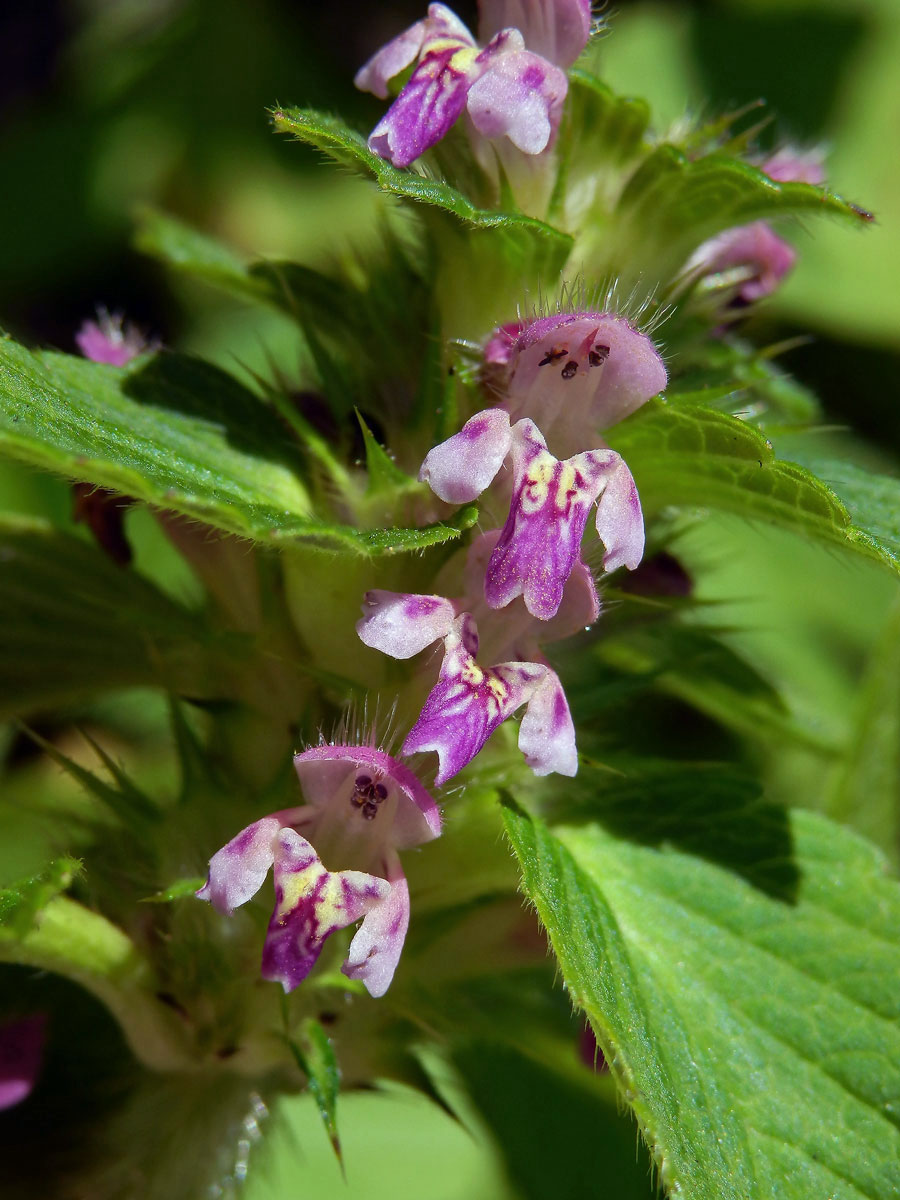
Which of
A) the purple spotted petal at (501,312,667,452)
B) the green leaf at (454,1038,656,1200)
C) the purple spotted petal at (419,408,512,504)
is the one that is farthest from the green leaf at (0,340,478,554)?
the green leaf at (454,1038,656,1200)

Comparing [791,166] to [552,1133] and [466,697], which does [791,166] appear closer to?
[466,697]

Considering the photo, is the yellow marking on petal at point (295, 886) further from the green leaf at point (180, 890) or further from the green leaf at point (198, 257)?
the green leaf at point (198, 257)

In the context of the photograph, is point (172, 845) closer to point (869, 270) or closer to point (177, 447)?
point (177, 447)

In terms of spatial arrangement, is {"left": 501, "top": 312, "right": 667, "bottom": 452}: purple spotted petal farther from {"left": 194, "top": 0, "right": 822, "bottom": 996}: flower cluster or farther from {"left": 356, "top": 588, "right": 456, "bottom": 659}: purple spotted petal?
{"left": 356, "top": 588, "right": 456, "bottom": 659}: purple spotted petal

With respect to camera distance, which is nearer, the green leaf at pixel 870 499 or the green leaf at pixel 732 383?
the green leaf at pixel 870 499

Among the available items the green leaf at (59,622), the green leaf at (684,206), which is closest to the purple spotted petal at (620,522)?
the green leaf at (684,206)

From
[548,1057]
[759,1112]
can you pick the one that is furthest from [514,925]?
[759,1112]

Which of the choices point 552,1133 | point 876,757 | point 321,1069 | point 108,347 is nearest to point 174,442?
point 108,347

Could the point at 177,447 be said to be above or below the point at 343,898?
above
